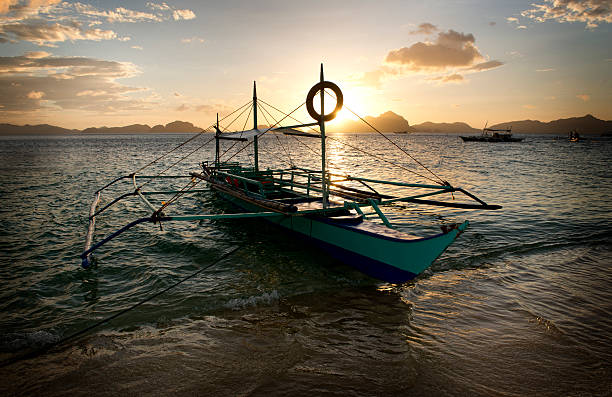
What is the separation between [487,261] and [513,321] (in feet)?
11.7

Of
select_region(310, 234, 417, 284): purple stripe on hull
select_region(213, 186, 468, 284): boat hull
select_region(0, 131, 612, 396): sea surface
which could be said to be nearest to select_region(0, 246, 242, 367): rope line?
select_region(0, 131, 612, 396): sea surface

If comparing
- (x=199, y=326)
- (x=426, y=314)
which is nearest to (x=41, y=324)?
(x=199, y=326)

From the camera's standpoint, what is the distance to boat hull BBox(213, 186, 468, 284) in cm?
663

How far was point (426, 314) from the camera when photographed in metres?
6.20

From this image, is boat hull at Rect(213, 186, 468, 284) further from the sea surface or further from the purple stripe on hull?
the sea surface

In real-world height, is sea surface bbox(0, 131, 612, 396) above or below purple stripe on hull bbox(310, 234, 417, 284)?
below

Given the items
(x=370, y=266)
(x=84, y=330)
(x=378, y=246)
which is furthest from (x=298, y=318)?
(x=84, y=330)

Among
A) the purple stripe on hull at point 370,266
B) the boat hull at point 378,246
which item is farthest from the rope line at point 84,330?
the purple stripe on hull at point 370,266

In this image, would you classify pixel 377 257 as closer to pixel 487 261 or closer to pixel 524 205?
pixel 487 261

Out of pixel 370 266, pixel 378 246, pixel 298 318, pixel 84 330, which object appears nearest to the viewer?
pixel 84 330

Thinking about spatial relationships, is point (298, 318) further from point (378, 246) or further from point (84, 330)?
point (84, 330)

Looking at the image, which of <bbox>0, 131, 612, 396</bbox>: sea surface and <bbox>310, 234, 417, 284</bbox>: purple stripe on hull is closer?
<bbox>0, 131, 612, 396</bbox>: sea surface

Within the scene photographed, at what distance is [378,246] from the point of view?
24.1 ft

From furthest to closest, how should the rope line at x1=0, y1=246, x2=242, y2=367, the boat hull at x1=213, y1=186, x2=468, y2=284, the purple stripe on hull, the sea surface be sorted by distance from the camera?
1. the purple stripe on hull
2. the boat hull at x1=213, y1=186, x2=468, y2=284
3. the rope line at x1=0, y1=246, x2=242, y2=367
4. the sea surface
